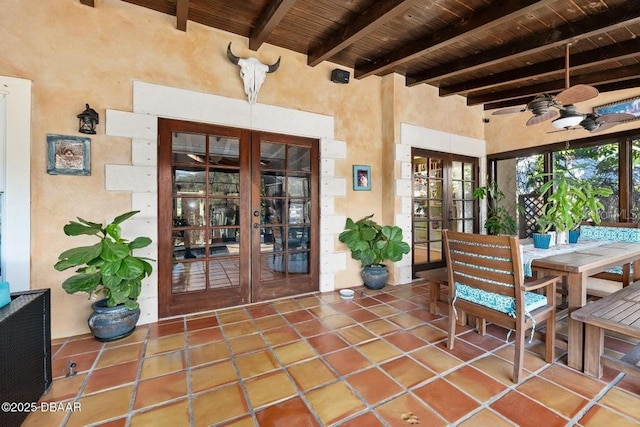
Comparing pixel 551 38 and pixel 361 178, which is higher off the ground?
pixel 551 38

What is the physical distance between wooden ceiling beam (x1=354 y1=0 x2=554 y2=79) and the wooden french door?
137 centimetres

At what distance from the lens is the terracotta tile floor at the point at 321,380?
1532 millimetres

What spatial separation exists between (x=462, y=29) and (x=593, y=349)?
282 centimetres

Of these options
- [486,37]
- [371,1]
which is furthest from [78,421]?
[486,37]

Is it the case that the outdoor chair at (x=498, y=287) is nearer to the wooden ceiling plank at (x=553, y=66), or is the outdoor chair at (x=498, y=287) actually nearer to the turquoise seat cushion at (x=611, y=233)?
the turquoise seat cushion at (x=611, y=233)

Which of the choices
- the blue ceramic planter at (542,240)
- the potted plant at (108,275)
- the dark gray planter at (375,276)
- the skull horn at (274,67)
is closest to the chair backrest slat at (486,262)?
the blue ceramic planter at (542,240)

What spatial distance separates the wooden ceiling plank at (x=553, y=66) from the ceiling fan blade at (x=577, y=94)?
1.31 m

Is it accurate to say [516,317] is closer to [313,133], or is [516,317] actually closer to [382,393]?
[382,393]

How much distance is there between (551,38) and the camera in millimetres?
2816

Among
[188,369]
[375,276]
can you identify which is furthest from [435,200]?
[188,369]

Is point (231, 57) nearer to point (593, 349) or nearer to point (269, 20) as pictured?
point (269, 20)

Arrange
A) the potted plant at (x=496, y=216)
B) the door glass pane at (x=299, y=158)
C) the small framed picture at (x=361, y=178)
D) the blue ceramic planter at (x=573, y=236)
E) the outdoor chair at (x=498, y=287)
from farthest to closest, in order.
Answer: the potted plant at (x=496, y=216) < the small framed picture at (x=361, y=178) < the door glass pane at (x=299, y=158) < the blue ceramic planter at (x=573, y=236) < the outdoor chair at (x=498, y=287)

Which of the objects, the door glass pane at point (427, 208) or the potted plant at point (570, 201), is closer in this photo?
the potted plant at point (570, 201)

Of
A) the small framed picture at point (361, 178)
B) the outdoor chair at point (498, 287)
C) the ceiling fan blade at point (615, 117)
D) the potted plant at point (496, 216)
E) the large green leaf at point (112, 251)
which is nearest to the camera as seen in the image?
the outdoor chair at point (498, 287)
